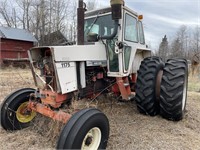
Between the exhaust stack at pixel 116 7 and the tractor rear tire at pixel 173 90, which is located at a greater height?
the exhaust stack at pixel 116 7

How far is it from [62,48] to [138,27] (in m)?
2.38

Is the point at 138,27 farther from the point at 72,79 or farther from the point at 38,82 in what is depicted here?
the point at 38,82

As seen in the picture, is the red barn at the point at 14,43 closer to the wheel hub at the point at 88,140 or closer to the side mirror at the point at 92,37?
the side mirror at the point at 92,37

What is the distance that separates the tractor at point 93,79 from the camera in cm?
285

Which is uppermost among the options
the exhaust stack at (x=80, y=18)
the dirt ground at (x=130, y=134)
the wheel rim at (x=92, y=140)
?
the exhaust stack at (x=80, y=18)

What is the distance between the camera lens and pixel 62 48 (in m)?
3.09

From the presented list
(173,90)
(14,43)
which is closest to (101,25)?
(173,90)

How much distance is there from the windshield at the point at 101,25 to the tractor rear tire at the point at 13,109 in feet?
6.02

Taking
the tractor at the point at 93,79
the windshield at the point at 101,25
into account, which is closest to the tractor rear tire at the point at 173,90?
the tractor at the point at 93,79

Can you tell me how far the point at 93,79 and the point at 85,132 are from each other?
140 centimetres

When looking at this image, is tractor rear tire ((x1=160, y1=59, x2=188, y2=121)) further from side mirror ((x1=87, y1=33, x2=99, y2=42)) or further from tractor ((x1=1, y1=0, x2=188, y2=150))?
side mirror ((x1=87, y1=33, x2=99, y2=42))

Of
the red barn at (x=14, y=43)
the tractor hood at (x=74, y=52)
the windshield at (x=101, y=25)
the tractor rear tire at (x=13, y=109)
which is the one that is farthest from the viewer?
the red barn at (x=14, y=43)

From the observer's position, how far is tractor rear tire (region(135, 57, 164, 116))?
396 cm

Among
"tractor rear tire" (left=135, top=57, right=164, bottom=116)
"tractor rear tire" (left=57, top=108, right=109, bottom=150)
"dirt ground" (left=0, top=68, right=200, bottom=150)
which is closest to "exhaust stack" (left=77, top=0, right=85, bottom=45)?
"dirt ground" (left=0, top=68, right=200, bottom=150)
